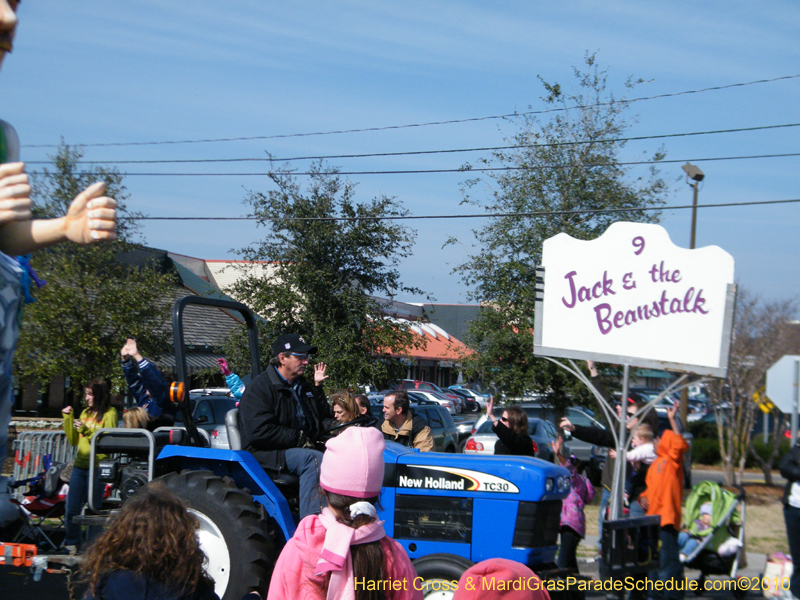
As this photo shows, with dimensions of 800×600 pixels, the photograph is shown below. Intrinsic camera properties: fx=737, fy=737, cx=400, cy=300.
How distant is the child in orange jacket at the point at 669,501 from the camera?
6.06 meters

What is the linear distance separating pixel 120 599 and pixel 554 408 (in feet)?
39.7

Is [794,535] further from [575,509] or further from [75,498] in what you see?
[75,498]

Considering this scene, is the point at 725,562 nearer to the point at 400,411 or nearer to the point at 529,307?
the point at 400,411

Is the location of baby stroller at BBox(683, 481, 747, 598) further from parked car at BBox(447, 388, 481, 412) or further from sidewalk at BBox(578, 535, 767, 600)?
parked car at BBox(447, 388, 481, 412)

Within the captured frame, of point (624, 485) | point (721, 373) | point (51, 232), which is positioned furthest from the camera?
point (624, 485)

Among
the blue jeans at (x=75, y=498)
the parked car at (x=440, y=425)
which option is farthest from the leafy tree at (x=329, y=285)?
the blue jeans at (x=75, y=498)

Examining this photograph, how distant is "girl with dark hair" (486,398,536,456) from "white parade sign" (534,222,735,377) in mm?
676

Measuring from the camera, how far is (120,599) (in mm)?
2254

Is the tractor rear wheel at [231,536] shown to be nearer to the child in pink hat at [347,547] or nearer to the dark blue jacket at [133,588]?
the child in pink hat at [347,547]

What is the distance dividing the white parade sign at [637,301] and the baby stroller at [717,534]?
1526mm

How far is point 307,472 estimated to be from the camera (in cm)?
482

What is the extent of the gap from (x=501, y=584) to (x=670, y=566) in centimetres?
458

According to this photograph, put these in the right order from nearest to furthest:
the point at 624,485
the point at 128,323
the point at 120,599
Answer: the point at 120,599
the point at 624,485
the point at 128,323

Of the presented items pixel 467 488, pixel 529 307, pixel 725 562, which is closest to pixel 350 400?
pixel 467 488
